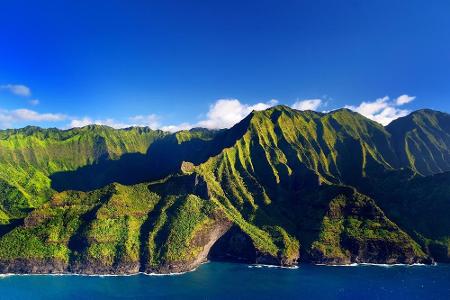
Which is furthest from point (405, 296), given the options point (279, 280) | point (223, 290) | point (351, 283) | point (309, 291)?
point (223, 290)

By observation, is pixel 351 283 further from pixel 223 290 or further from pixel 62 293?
pixel 62 293

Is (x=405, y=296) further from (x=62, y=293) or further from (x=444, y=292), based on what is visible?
(x=62, y=293)

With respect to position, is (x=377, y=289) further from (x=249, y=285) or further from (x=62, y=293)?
(x=62, y=293)

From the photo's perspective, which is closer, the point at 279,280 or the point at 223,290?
the point at 223,290

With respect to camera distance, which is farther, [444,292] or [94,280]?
[94,280]

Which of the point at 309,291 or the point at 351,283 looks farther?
the point at 351,283

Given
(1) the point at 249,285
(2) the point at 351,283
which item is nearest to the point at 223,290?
A: (1) the point at 249,285

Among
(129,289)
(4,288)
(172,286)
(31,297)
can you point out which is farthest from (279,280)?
(4,288)
